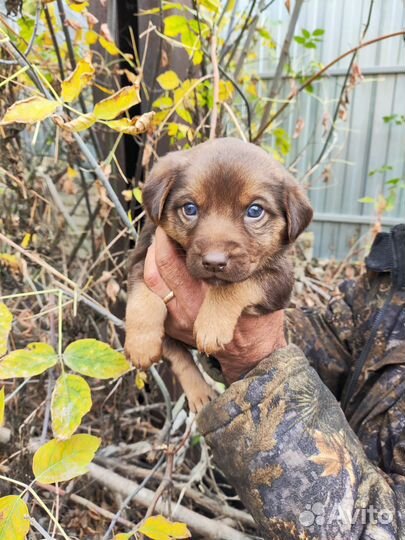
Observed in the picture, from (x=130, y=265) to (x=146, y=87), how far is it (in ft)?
3.36

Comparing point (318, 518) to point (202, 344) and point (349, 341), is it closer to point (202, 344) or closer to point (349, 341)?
point (202, 344)

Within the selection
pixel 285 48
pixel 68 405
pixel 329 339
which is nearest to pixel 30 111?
pixel 68 405

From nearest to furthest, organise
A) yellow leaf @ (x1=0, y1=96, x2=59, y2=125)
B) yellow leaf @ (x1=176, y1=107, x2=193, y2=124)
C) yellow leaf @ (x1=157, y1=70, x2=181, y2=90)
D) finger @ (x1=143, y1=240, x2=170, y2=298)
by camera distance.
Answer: yellow leaf @ (x1=0, y1=96, x2=59, y2=125) → finger @ (x1=143, y1=240, x2=170, y2=298) → yellow leaf @ (x1=157, y1=70, x2=181, y2=90) → yellow leaf @ (x1=176, y1=107, x2=193, y2=124)

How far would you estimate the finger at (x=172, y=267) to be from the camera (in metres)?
Answer: 1.82

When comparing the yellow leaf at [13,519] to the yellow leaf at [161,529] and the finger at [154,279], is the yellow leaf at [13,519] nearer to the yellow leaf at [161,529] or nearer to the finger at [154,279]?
the yellow leaf at [161,529]

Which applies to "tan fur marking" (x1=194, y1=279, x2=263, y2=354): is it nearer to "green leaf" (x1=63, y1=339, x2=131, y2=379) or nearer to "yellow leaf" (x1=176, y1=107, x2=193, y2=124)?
"green leaf" (x1=63, y1=339, x2=131, y2=379)

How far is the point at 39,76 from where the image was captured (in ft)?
4.71

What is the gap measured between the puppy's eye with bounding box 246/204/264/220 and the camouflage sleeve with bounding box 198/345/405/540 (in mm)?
500

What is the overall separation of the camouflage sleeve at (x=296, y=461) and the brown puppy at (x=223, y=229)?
0.23 metres

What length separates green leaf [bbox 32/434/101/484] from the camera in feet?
4.15

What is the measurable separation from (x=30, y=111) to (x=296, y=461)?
1.26 metres

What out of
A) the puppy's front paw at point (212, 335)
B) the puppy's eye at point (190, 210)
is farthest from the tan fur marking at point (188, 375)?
the puppy's eye at point (190, 210)

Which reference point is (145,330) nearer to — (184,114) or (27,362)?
(27,362)

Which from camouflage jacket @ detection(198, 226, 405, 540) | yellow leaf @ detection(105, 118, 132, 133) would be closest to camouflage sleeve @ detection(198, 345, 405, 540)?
camouflage jacket @ detection(198, 226, 405, 540)
